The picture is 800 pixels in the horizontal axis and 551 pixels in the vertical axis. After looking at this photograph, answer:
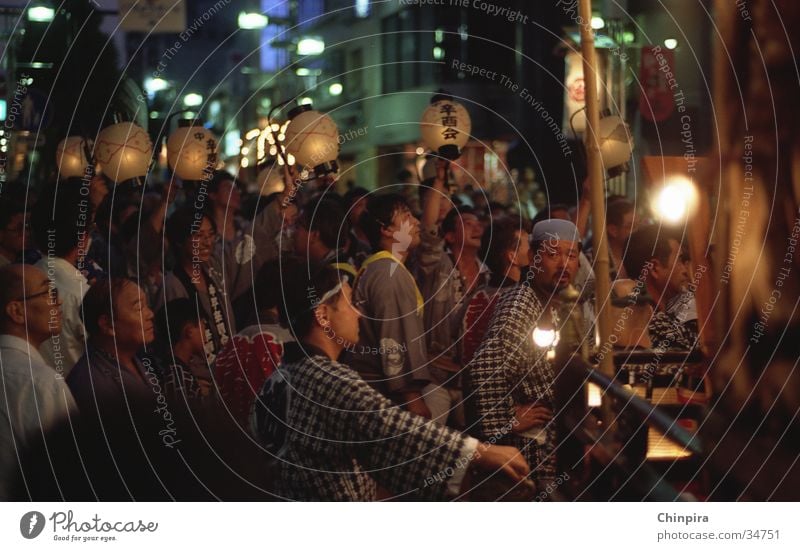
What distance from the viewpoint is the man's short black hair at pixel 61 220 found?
13.4 feet

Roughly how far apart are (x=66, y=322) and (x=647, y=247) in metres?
1.99

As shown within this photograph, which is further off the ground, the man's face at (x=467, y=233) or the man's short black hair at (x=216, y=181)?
the man's short black hair at (x=216, y=181)

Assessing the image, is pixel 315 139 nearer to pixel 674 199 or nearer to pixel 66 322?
pixel 66 322

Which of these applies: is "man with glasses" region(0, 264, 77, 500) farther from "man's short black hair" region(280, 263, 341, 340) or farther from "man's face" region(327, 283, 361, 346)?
"man's face" region(327, 283, 361, 346)

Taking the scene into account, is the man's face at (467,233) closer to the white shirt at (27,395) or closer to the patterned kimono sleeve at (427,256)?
the patterned kimono sleeve at (427,256)

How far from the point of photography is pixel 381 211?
411 centimetres

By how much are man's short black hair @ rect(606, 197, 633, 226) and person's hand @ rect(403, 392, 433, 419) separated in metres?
1.52

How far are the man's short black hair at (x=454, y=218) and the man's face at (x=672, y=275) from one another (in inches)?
49.7


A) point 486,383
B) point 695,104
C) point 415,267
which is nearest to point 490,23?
point 695,104

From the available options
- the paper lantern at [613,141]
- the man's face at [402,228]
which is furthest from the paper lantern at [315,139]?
the paper lantern at [613,141]

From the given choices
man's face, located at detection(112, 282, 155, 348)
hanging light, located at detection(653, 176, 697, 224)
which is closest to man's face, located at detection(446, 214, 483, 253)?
hanging light, located at detection(653, 176, 697, 224)

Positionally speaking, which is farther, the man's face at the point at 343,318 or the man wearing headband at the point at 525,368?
the man wearing headband at the point at 525,368

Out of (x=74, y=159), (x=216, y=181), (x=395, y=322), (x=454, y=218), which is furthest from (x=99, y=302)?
(x=74, y=159)

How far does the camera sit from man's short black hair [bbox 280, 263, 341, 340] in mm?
2979
